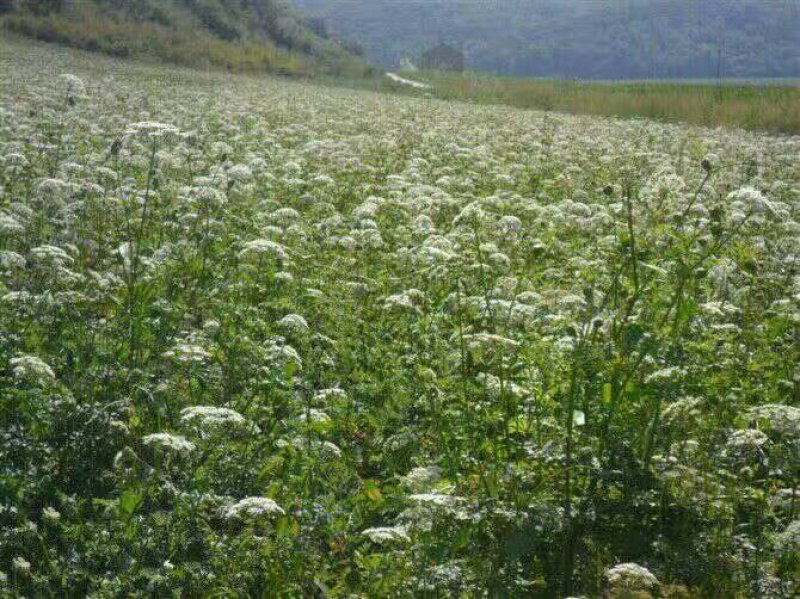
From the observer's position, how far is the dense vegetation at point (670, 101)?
24.7 m

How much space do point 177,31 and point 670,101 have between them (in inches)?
1554

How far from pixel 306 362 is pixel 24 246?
10.5 ft

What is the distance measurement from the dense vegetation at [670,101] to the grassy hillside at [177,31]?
47.7ft

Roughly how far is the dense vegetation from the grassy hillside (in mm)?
14547

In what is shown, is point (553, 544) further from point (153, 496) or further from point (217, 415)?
point (153, 496)

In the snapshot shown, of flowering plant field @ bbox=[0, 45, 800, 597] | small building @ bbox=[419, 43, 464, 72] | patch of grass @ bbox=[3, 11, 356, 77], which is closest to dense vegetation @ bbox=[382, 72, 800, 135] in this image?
patch of grass @ bbox=[3, 11, 356, 77]

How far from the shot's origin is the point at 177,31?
191 ft

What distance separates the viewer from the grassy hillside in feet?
153

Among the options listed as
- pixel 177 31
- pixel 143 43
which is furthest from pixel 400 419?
pixel 177 31

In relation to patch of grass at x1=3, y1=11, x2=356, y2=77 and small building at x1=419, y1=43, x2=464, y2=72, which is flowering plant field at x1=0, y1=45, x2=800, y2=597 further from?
small building at x1=419, y1=43, x2=464, y2=72

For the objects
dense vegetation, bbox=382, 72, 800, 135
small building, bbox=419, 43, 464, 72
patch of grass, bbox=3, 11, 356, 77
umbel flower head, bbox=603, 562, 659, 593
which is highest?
small building, bbox=419, 43, 464, 72

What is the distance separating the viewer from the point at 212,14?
233 feet

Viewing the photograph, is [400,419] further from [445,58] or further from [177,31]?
[445,58]

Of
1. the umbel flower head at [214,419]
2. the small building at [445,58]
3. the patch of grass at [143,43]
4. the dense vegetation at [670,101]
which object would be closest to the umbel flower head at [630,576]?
the umbel flower head at [214,419]
